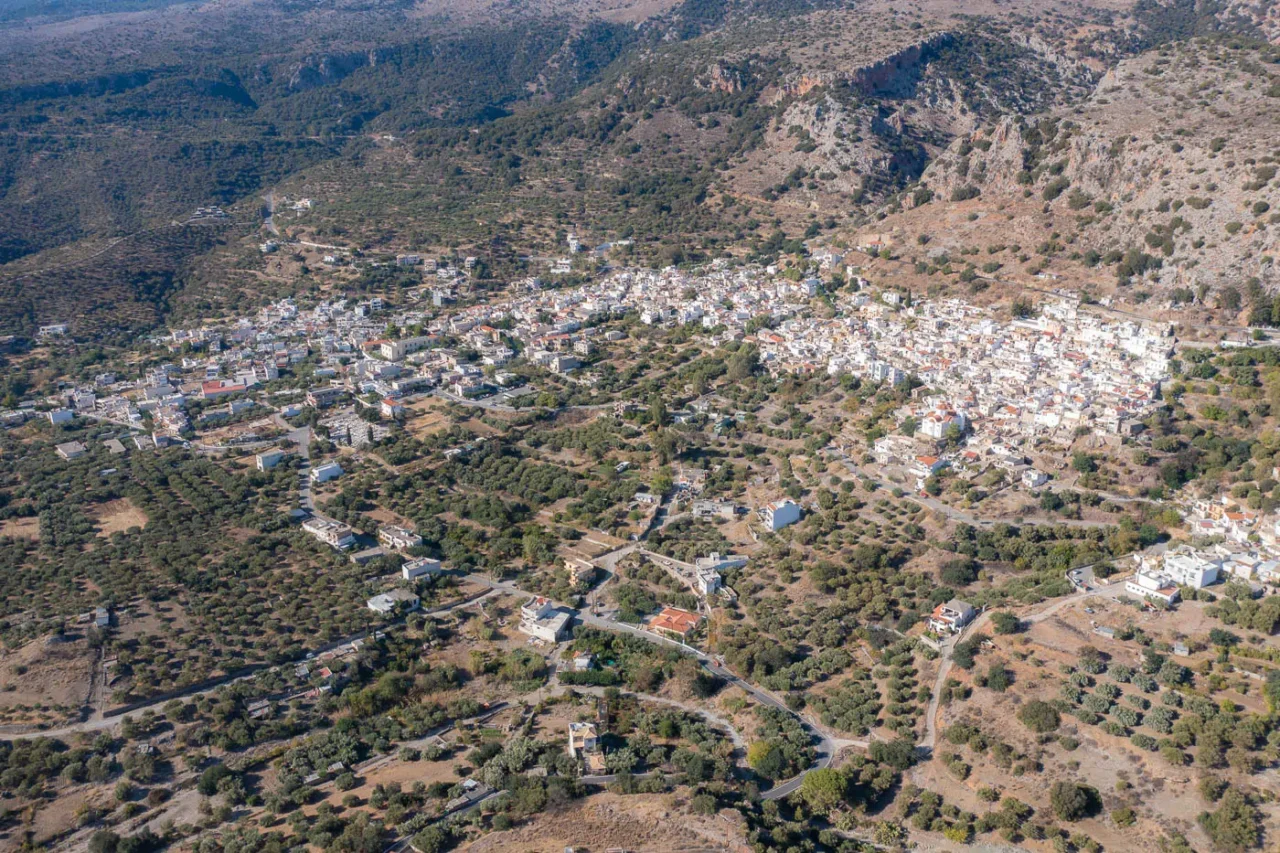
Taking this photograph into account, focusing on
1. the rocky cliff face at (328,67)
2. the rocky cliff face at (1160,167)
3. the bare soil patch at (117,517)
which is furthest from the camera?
the rocky cliff face at (328,67)

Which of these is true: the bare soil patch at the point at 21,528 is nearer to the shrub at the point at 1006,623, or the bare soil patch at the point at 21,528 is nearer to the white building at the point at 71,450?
the white building at the point at 71,450

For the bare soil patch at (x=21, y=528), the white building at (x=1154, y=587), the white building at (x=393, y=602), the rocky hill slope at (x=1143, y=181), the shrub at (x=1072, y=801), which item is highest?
the rocky hill slope at (x=1143, y=181)

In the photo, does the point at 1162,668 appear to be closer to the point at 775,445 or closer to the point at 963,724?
the point at 963,724

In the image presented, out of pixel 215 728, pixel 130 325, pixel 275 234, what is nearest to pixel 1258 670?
pixel 215 728

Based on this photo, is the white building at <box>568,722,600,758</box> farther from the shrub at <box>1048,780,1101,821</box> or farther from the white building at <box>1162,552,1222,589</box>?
the white building at <box>1162,552,1222,589</box>

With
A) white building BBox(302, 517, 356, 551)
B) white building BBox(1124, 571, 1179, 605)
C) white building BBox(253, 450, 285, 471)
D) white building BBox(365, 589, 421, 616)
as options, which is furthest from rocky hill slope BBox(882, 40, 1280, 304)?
white building BBox(253, 450, 285, 471)

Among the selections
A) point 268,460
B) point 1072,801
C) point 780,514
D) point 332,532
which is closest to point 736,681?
point 780,514

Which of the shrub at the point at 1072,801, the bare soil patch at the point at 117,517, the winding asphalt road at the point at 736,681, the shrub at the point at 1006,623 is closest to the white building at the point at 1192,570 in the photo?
the shrub at the point at 1006,623

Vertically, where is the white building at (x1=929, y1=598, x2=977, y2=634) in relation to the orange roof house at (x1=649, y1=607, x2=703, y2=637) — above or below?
above
